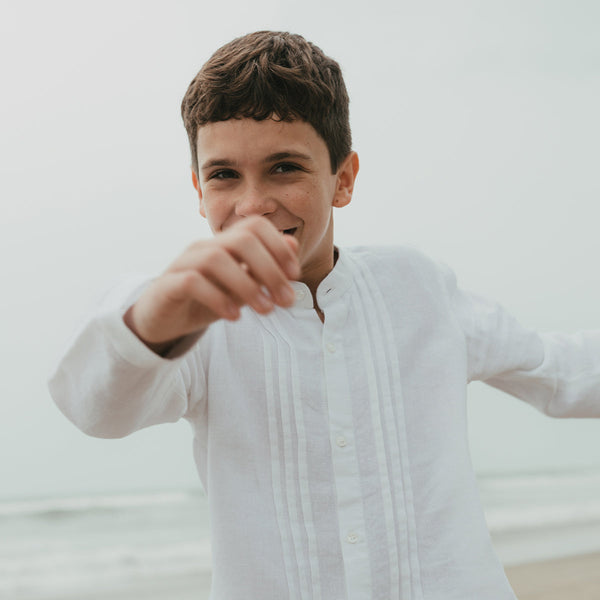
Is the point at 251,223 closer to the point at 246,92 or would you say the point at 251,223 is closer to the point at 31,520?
the point at 246,92

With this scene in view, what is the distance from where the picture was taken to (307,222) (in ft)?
3.07

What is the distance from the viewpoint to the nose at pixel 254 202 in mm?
884

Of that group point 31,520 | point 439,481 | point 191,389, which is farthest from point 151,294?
point 31,520

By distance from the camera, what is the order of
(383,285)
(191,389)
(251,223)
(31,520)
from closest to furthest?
(251,223)
(191,389)
(383,285)
(31,520)

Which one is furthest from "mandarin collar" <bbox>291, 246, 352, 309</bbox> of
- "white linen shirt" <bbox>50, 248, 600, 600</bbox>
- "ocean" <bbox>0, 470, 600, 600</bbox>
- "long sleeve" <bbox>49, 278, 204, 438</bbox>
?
"ocean" <bbox>0, 470, 600, 600</bbox>

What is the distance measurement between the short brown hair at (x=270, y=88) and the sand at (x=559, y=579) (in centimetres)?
202

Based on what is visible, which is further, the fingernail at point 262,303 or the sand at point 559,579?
the sand at point 559,579

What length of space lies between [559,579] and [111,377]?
247 centimetres

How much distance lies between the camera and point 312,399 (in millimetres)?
913

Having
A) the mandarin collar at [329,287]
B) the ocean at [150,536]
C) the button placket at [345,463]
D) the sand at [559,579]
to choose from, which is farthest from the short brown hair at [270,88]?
the ocean at [150,536]

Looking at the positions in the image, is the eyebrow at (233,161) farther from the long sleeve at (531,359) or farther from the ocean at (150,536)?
the ocean at (150,536)

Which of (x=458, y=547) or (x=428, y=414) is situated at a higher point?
(x=428, y=414)


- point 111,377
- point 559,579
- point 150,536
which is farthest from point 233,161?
point 150,536

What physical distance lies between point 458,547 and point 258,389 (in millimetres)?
299
